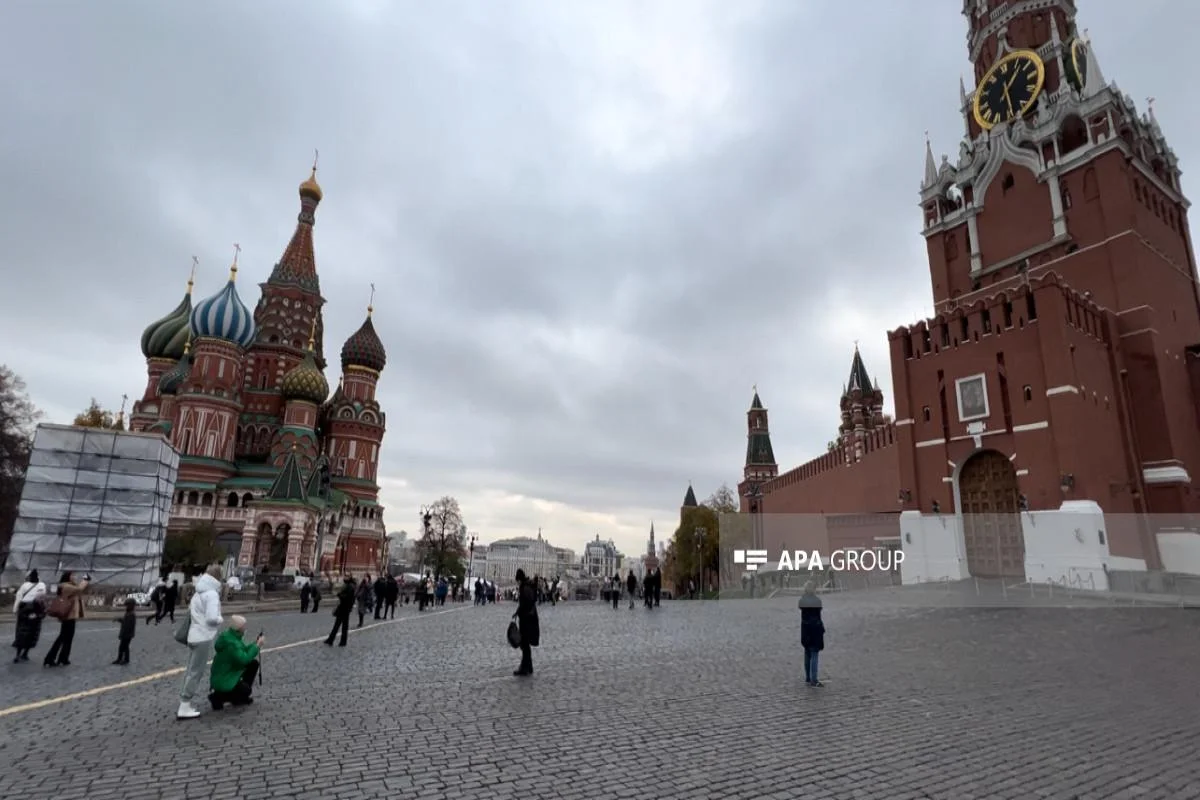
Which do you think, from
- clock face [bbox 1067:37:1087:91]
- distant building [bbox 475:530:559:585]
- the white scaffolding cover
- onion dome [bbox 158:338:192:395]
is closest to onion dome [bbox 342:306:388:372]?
onion dome [bbox 158:338:192:395]

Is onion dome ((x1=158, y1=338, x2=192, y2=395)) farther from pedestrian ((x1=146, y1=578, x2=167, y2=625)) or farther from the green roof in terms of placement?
pedestrian ((x1=146, y1=578, x2=167, y2=625))

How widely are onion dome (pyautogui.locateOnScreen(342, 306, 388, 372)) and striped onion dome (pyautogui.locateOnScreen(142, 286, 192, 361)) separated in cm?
1494

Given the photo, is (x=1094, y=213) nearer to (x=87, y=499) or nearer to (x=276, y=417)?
(x=87, y=499)

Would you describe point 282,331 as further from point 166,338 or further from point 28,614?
point 28,614

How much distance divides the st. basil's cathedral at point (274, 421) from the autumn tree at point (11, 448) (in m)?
8.67

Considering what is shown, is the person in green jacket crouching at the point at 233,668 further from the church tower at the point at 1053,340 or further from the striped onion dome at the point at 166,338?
the striped onion dome at the point at 166,338

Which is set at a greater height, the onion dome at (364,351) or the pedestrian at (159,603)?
the onion dome at (364,351)

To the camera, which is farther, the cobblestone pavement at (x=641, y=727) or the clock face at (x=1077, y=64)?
the clock face at (x=1077, y=64)

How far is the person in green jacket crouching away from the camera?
6.67 meters

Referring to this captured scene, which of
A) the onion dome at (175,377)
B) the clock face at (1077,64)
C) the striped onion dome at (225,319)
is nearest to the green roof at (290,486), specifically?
the striped onion dome at (225,319)

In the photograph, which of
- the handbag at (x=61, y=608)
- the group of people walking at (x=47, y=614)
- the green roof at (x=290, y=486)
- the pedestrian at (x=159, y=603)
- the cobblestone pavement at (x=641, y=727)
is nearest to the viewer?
the cobblestone pavement at (x=641, y=727)

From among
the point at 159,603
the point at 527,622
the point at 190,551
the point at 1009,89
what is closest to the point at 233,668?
the point at 527,622

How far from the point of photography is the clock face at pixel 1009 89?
3388 cm

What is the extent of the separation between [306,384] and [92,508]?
24.7m
